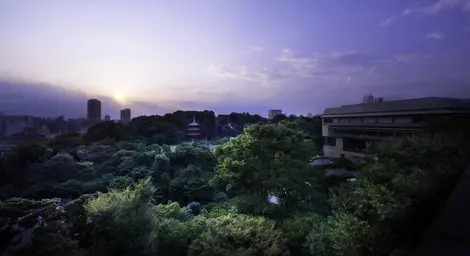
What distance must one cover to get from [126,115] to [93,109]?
69 cm

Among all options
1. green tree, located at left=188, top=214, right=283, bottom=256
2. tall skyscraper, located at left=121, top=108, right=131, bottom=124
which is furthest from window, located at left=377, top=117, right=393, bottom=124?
tall skyscraper, located at left=121, top=108, right=131, bottom=124

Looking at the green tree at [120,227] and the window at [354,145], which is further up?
the window at [354,145]

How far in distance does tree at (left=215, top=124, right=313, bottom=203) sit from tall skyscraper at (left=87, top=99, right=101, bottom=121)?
7.94ft

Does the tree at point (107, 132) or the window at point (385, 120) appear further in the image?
the tree at point (107, 132)

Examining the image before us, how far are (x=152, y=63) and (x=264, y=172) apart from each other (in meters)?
2.86

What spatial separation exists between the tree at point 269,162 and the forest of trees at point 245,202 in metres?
0.02

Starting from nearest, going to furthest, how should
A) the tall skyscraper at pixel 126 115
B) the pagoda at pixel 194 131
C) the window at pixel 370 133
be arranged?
the window at pixel 370 133
the tall skyscraper at pixel 126 115
the pagoda at pixel 194 131

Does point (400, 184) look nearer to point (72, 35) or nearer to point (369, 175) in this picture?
point (369, 175)

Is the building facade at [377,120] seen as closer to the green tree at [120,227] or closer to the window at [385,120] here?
the window at [385,120]

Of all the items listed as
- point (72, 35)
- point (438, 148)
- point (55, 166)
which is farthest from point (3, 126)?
point (438, 148)

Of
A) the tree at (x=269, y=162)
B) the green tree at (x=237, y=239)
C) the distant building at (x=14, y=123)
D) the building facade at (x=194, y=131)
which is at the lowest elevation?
the green tree at (x=237, y=239)

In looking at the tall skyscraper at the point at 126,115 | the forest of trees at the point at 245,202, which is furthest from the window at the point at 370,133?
the tall skyscraper at the point at 126,115

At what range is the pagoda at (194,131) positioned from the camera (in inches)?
272

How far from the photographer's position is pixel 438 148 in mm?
3650
